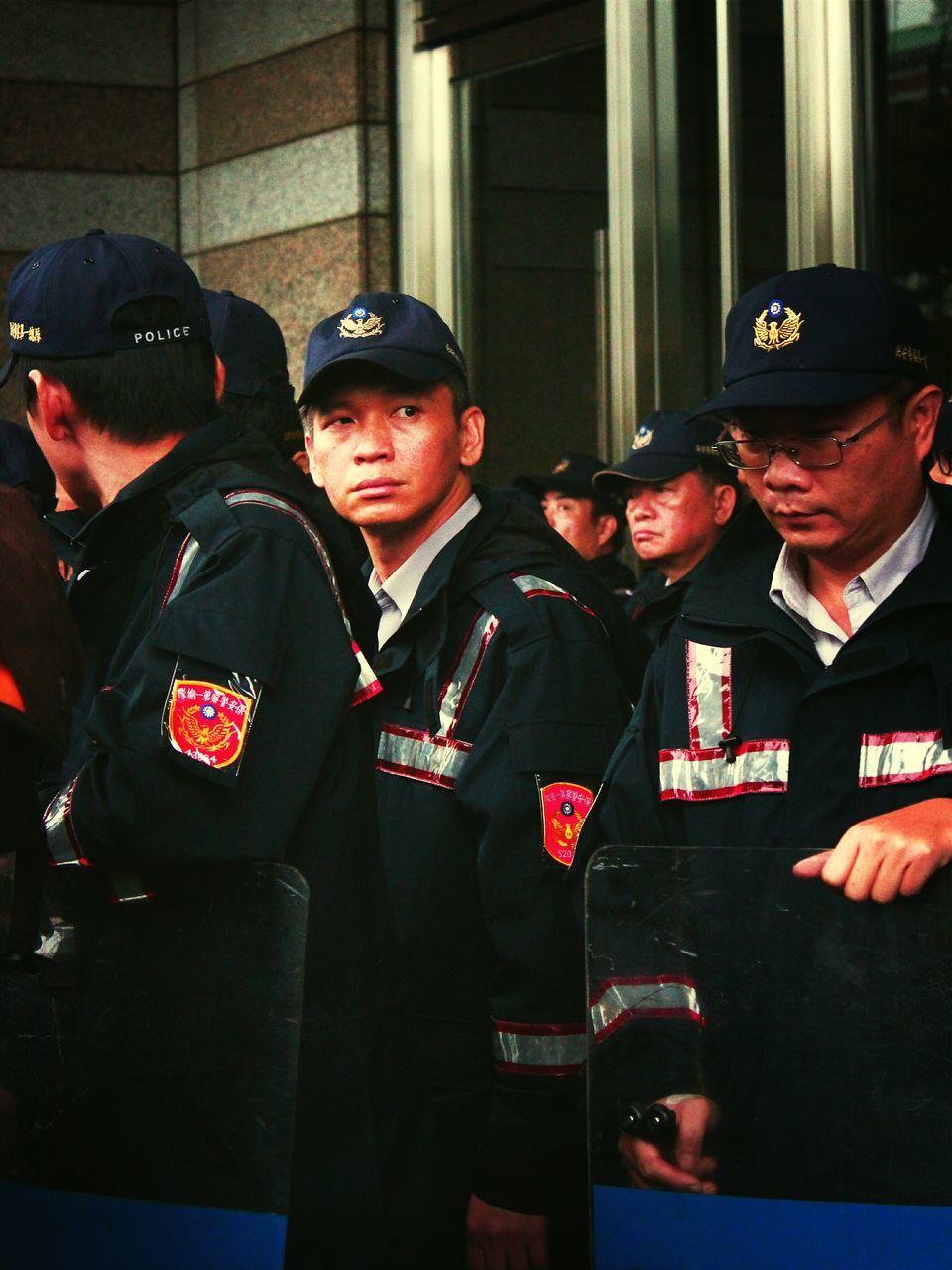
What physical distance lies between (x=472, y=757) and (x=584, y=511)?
3916mm

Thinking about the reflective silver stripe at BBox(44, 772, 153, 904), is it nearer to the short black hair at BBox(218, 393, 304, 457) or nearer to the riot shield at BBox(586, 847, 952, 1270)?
the riot shield at BBox(586, 847, 952, 1270)

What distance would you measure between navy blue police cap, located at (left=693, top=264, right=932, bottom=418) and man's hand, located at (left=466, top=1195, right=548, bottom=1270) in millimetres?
1240

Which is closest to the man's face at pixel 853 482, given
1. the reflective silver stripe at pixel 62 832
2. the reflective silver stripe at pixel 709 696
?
the reflective silver stripe at pixel 709 696

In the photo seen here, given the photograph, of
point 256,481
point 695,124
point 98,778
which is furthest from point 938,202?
point 98,778

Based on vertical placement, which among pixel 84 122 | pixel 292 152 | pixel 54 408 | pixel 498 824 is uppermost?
pixel 84 122

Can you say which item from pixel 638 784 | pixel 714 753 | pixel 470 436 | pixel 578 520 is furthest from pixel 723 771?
pixel 578 520

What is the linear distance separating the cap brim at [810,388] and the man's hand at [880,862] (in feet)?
2.71

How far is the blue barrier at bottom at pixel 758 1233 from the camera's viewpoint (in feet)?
5.30

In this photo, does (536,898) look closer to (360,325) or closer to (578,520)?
(360,325)

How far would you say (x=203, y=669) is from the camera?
2.20 m

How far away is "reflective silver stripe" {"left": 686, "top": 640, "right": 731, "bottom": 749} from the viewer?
8.25 ft

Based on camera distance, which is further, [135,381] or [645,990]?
[135,381]

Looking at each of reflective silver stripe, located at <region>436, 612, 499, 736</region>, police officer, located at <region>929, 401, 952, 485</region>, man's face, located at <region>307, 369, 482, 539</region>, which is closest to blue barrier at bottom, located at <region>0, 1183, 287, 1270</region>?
reflective silver stripe, located at <region>436, 612, 499, 736</region>

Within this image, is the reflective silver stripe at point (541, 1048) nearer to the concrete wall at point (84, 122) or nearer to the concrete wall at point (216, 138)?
the concrete wall at point (216, 138)
